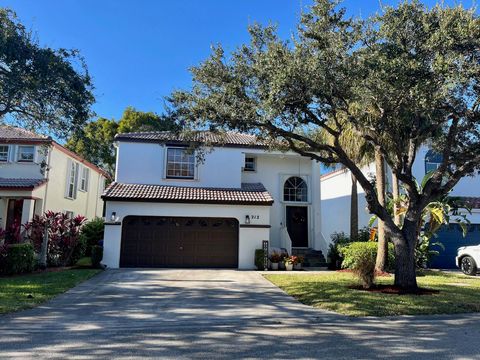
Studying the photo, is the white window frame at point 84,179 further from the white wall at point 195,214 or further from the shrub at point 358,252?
the shrub at point 358,252

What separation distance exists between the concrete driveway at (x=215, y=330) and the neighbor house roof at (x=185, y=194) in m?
7.24

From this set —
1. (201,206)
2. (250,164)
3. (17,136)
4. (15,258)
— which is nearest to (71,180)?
(17,136)

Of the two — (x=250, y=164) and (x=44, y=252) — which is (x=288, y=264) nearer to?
(x=250, y=164)

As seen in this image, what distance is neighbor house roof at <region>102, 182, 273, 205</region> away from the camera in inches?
706

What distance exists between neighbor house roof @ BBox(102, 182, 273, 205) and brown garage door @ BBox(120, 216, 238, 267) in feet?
3.16

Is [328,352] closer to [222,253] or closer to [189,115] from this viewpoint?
[189,115]

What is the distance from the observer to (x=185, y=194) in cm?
1870

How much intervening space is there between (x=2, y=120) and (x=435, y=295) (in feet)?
44.6

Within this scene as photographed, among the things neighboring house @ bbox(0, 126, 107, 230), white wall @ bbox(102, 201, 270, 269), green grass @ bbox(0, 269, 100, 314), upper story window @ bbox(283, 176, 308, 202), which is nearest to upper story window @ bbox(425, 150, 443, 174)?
upper story window @ bbox(283, 176, 308, 202)

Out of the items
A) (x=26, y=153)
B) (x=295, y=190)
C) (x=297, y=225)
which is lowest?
(x=297, y=225)

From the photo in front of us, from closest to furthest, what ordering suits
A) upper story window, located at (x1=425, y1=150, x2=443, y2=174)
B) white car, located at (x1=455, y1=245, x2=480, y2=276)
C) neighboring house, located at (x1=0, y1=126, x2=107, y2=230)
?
white car, located at (x1=455, y1=245, x2=480, y2=276) < neighboring house, located at (x1=0, y1=126, x2=107, y2=230) < upper story window, located at (x1=425, y1=150, x2=443, y2=174)

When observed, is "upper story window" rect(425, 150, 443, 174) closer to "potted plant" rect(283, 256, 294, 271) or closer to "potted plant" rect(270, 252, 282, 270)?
"potted plant" rect(283, 256, 294, 271)

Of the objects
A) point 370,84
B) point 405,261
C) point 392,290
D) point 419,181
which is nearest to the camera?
point 370,84

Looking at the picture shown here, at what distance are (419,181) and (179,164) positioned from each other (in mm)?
12311
